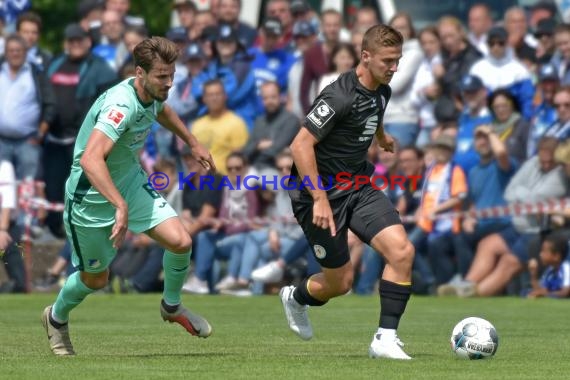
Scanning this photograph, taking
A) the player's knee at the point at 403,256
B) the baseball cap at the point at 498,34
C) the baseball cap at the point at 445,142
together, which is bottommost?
the player's knee at the point at 403,256

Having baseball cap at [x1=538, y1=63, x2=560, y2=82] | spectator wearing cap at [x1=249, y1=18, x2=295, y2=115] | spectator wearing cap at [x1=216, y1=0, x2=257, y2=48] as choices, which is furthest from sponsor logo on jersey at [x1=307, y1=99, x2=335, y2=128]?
spectator wearing cap at [x1=216, y1=0, x2=257, y2=48]

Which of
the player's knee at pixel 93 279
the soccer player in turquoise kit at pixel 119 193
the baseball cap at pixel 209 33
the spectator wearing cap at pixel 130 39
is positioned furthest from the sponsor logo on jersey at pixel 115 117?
the baseball cap at pixel 209 33

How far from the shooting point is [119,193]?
10156mm

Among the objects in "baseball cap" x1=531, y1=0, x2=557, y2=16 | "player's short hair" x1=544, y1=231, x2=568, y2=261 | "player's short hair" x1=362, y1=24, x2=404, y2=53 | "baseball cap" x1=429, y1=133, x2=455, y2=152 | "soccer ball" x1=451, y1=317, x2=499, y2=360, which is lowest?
"player's short hair" x1=544, y1=231, x2=568, y2=261

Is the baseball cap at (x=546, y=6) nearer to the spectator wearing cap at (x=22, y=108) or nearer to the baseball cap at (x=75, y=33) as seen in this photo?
the baseball cap at (x=75, y=33)

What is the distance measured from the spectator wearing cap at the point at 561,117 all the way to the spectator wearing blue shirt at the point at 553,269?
132 centimetres

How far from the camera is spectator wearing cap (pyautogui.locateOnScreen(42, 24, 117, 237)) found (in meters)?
20.7

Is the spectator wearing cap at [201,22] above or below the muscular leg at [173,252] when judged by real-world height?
above

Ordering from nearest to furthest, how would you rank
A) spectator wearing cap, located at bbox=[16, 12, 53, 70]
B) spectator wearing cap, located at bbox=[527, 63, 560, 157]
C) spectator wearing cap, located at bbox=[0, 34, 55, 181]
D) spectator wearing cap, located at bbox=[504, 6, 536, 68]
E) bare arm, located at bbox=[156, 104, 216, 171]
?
bare arm, located at bbox=[156, 104, 216, 171], spectator wearing cap, located at bbox=[527, 63, 560, 157], spectator wearing cap, located at bbox=[504, 6, 536, 68], spectator wearing cap, located at bbox=[0, 34, 55, 181], spectator wearing cap, located at bbox=[16, 12, 53, 70]

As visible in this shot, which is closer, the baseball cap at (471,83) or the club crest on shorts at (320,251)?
the club crest on shorts at (320,251)

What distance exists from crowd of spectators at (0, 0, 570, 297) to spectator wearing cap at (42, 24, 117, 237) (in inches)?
0.8

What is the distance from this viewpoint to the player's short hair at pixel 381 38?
10281 mm

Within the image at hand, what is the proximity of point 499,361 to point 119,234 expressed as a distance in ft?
9.01

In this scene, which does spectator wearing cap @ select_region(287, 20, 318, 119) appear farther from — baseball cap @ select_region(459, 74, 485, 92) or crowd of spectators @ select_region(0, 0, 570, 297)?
baseball cap @ select_region(459, 74, 485, 92)
